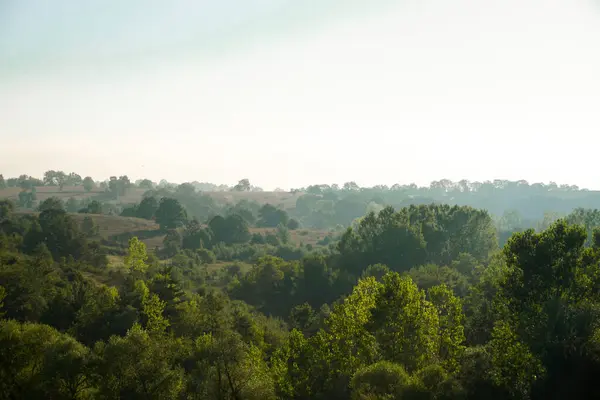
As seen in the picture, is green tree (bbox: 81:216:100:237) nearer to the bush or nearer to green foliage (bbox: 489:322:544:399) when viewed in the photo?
the bush

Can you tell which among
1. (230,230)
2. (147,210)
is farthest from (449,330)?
(147,210)

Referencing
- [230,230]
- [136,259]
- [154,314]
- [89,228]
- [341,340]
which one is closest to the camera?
[341,340]

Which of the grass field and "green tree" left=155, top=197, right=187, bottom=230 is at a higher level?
"green tree" left=155, top=197, right=187, bottom=230

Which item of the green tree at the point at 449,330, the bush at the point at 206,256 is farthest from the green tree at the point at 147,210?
the green tree at the point at 449,330

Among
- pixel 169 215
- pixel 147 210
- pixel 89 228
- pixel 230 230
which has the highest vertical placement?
pixel 147 210

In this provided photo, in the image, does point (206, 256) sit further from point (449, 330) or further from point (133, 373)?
point (449, 330)

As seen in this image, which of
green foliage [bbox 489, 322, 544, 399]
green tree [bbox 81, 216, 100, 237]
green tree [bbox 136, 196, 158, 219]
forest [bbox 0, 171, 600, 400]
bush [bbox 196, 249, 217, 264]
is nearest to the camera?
green foliage [bbox 489, 322, 544, 399]

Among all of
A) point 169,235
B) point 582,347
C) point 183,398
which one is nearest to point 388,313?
point 582,347

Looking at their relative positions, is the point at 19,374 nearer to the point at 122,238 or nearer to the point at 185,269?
the point at 185,269

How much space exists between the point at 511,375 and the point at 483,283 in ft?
92.1

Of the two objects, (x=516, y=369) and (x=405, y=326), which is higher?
(x=405, y=326)

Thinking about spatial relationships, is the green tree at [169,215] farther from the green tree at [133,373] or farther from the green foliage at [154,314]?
the green tree at [133,373]

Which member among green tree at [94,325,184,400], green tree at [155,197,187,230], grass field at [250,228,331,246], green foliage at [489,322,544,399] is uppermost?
green tree at [155,197,187,230]

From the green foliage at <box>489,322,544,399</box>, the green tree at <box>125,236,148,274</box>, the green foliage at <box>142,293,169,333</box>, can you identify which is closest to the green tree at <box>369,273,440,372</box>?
the green foliage at <box>489,322,544,399</box>
